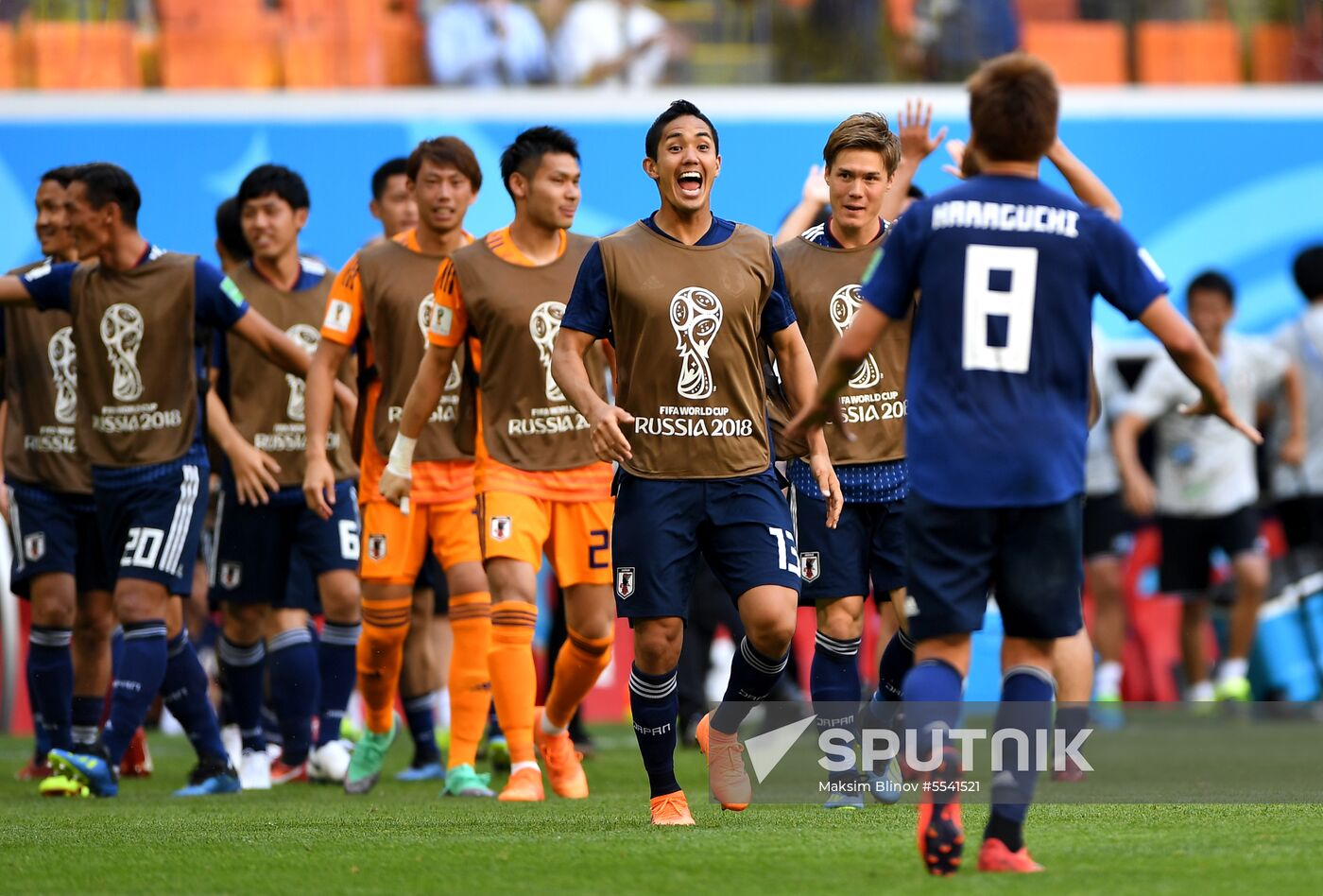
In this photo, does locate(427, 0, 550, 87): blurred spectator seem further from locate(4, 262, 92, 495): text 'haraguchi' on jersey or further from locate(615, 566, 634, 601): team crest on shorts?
locate(615, 566, 634, 601): team crest on shorts

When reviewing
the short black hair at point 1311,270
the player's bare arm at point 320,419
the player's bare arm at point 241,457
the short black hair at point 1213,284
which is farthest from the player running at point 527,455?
the short black hair at point 1311,270

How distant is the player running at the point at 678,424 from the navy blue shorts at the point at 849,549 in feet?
2.76

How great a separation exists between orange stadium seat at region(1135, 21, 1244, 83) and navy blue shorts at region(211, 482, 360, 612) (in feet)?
34.4

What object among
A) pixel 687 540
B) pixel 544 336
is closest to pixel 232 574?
pixel 544 336

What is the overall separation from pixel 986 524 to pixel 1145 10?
13.9 metres

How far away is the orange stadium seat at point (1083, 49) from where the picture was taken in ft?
58.5

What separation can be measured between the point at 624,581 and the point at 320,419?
89.6 inches

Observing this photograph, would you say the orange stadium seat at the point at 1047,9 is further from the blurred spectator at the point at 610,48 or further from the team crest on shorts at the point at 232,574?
the team crest on shorts at the point at 232,574

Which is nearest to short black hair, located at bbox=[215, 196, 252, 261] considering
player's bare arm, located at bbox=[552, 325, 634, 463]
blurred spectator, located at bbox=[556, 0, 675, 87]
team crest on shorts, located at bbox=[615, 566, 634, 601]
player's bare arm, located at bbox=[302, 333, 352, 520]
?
player's bare arm, located at bbox=[302, 333, 352, 520]

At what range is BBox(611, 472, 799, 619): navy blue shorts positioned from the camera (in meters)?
6.75

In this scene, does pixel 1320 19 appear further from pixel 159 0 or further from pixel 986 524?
pixel 986 524

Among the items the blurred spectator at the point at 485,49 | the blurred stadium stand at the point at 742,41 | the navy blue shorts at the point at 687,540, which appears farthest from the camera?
the blurred spectator at the point at 485,49

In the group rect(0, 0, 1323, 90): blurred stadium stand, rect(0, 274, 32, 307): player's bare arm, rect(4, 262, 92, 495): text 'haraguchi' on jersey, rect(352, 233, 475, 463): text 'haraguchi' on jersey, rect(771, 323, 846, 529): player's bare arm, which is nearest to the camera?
rect(771, 323, 846, 529): player's bare arm

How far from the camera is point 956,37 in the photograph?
57.6ft
